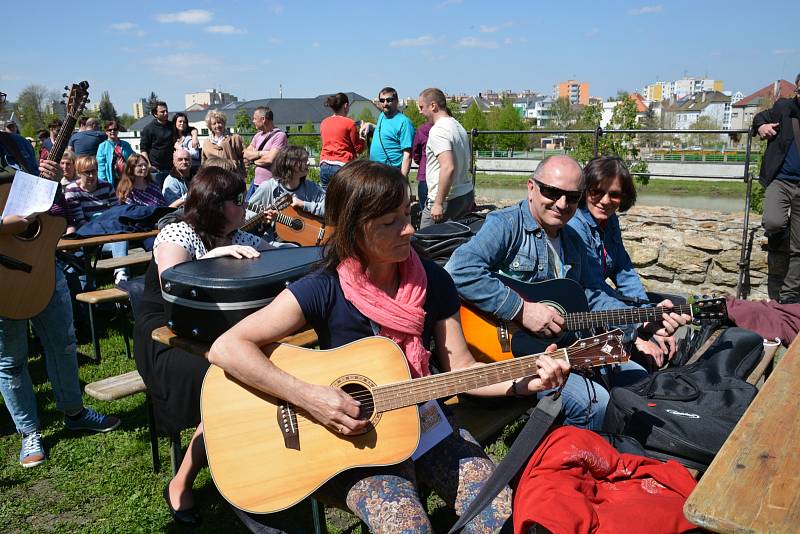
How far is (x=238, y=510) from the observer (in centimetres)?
191

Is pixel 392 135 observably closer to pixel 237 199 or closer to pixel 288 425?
pixel 237 199

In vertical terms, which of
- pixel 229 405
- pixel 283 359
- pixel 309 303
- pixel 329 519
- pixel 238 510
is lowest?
pixel 329 519

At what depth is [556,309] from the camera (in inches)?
116

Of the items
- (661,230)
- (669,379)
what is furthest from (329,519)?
(661,230)

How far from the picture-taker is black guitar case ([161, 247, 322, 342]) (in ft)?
7.27

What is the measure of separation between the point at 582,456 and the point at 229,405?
1146 mm

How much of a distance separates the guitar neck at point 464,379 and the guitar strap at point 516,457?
0.46ft

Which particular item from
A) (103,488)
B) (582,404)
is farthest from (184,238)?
(582,404)

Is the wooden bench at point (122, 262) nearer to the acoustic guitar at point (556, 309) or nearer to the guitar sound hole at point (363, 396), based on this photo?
the acoustic guitar at point (556, 309)

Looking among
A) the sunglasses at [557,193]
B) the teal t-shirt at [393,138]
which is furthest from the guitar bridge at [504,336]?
the teal t-shirt at [393,138]

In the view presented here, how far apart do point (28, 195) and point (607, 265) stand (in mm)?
3204

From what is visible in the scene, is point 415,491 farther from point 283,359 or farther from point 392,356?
point 283,359

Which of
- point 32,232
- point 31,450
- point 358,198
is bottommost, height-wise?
point 31,450

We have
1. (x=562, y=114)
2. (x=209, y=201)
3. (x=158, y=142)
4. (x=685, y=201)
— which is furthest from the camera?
(x=562, y=114)
